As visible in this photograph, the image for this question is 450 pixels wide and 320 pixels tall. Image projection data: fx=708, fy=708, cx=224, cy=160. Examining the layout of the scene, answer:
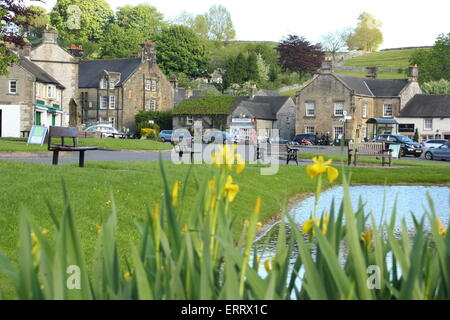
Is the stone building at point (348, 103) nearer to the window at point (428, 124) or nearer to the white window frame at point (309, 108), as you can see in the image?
the white window frame at point (309, 108)

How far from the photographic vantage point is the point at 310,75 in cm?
14300

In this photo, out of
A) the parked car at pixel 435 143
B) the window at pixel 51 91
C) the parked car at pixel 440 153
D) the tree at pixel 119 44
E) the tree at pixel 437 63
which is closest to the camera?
the parked car at pixel 440 153

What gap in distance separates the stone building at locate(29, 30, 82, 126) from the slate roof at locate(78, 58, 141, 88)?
5.92 meters

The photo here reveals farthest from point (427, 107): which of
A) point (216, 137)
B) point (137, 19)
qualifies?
point (137, 19)

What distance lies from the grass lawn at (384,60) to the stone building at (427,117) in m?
63.7

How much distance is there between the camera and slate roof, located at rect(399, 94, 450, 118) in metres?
79.9

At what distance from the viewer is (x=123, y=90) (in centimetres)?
8431

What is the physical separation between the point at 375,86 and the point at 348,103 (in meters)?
6.66

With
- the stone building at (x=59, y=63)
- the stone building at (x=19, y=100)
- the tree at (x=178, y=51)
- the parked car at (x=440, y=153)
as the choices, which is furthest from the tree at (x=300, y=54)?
the parked car at (x=440, y=153)

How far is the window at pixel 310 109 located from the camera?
83188 mm

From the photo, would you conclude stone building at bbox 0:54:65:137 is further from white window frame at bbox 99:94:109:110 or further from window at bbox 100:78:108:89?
white window frame at bbox 99:94:109:110

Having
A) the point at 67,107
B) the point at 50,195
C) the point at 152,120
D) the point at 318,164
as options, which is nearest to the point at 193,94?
the point at 152,120
